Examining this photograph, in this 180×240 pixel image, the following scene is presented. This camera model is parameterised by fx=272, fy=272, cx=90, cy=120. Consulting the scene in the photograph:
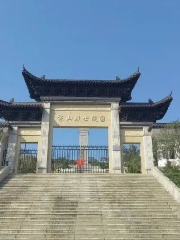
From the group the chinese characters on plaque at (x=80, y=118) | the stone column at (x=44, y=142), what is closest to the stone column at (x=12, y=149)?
the stone column at (x=44, y=142)

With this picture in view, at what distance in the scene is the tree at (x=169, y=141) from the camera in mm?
15547

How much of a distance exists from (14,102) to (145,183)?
11125 mm

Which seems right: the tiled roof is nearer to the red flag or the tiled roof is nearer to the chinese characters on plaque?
the chinese characters on plaque

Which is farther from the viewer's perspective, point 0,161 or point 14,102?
point 14,102

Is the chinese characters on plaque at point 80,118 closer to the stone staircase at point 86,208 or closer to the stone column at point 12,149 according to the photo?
the stone column at point 12,149

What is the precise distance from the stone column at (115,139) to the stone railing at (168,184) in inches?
123

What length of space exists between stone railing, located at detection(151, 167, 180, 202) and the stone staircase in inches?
8.1

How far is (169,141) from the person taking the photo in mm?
15617

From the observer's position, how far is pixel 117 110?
1828cm

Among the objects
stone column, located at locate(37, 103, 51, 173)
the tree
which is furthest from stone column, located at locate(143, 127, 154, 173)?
stone column, located at locate(37, 103, 51, 173)

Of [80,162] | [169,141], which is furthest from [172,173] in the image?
[80,162]

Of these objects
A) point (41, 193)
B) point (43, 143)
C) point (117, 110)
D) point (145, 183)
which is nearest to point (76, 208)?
point (41, 193)

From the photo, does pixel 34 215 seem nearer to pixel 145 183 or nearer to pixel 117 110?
pixel 145 183

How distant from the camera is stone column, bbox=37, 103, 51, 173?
16.7 m
